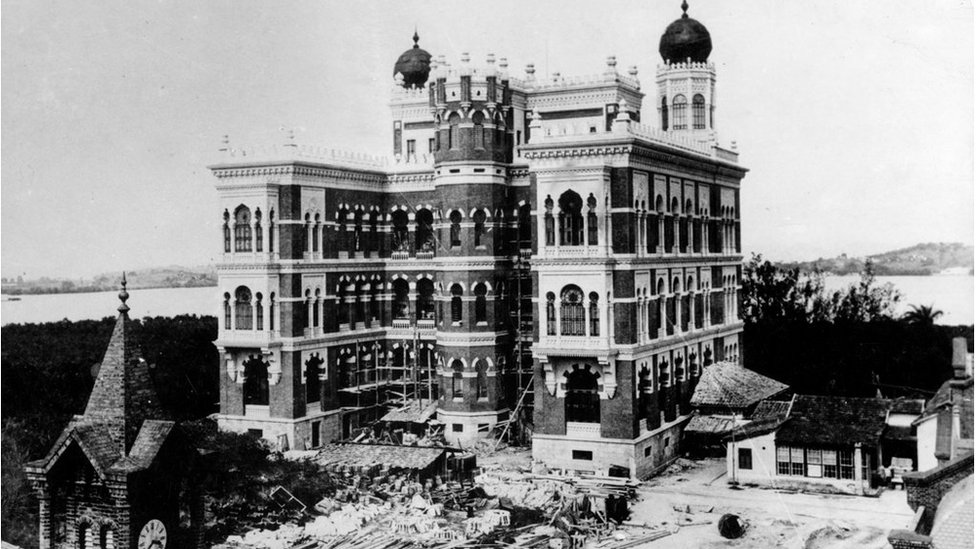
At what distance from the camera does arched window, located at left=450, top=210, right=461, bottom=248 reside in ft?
151

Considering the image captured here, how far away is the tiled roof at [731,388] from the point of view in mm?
43750

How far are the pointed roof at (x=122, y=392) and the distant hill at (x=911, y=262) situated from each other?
18.6 metres

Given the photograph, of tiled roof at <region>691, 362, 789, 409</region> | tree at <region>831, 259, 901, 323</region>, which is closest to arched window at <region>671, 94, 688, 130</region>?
tiled roof at <region>691, 362, 789, 409</region>

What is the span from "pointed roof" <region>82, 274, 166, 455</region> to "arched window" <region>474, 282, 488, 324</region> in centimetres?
2731

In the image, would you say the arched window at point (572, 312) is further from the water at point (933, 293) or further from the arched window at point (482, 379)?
the water at point (933, 293)

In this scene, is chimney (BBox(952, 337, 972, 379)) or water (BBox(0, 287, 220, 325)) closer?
chimney (BBox(952, 337, 972, 379))

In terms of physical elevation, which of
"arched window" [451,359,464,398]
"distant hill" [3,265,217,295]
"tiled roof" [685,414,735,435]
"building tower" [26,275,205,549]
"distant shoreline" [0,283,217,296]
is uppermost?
"distant hill" [3,265,217,295]

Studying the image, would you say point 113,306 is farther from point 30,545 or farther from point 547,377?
point 547,377

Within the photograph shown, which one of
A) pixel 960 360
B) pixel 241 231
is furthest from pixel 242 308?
pixel 960 360

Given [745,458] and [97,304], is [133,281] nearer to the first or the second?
[97,304]

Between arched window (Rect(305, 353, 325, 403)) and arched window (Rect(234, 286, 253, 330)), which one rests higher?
arched window (Rect(234, 286, 253, 330))

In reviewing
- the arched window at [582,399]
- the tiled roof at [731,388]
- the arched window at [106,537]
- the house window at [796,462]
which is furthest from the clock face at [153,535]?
the tiled roof at [731,388]

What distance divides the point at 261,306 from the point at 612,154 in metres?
17.1

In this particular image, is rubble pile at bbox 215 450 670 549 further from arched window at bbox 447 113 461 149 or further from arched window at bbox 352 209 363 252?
arched window at bbox 447 113 461 149
